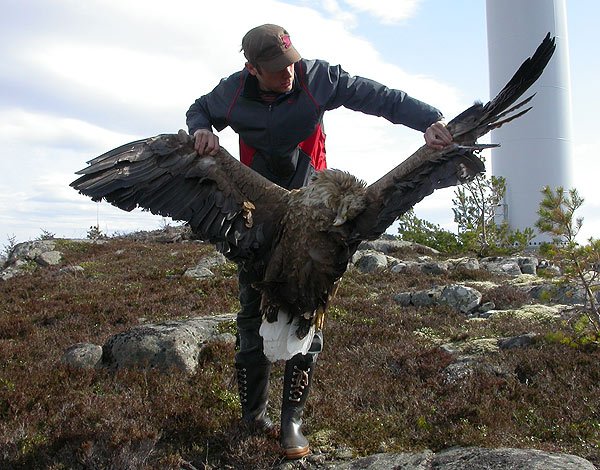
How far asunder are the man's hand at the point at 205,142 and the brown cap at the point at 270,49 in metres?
0.63

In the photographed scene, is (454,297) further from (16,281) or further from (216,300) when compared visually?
(16,281)

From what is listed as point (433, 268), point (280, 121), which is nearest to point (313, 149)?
point (280, 121)

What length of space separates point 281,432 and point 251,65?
2828mm

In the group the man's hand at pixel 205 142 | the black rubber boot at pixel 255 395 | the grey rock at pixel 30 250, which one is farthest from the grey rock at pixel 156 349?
the grey rock at pixel 30 250

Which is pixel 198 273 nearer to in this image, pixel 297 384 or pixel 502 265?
pixel 502 265

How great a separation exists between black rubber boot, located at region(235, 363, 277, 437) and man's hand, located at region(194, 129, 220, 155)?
70.0 inches

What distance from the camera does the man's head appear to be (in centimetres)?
417

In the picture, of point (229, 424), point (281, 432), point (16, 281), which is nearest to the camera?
point (281, 432)

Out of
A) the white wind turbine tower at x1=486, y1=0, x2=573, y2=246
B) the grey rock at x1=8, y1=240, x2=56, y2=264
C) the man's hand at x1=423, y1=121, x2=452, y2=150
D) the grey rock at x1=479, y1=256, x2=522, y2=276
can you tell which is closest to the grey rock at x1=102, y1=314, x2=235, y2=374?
the man's hand at x1=423, y1=121, x2=452, y2=150

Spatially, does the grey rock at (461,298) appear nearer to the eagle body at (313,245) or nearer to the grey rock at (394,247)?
the eagle body at (313,245)

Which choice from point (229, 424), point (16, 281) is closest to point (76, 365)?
point (229, 424)

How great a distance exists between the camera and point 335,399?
18.2 feet

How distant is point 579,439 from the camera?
4.59m

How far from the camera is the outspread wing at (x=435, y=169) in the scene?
368 cm
